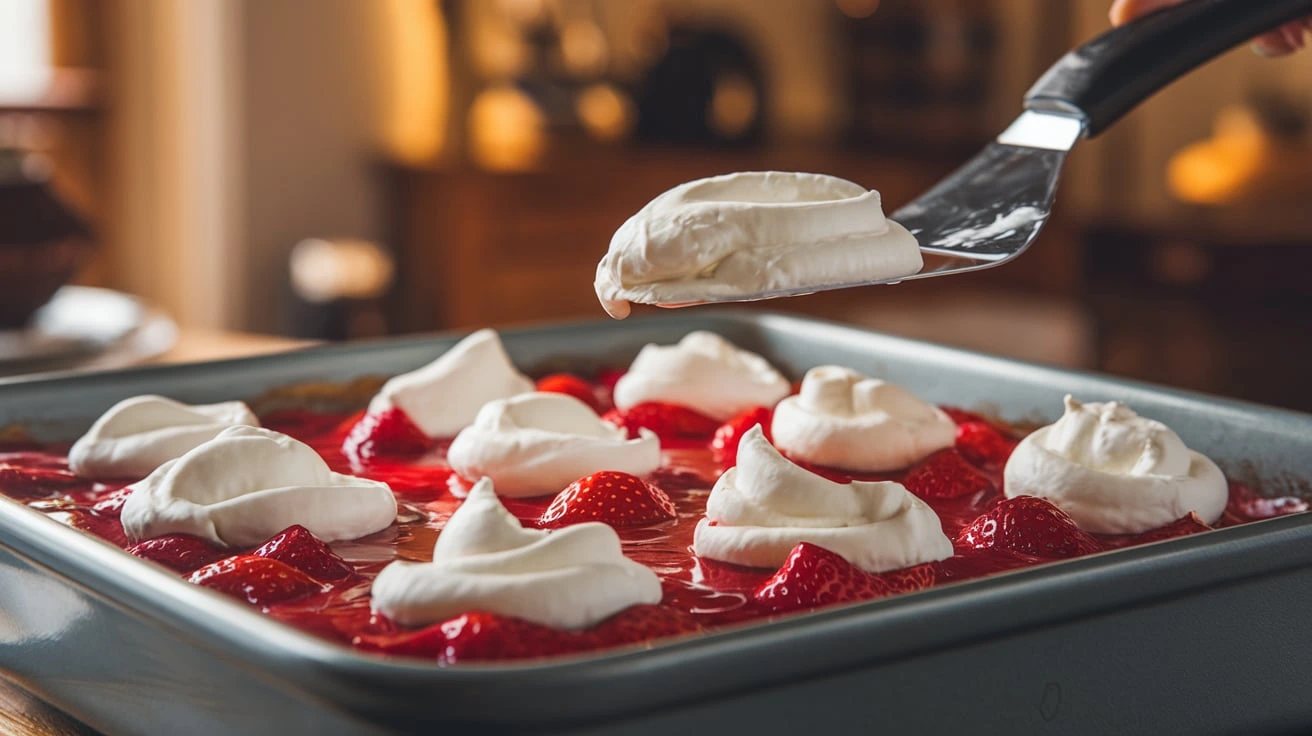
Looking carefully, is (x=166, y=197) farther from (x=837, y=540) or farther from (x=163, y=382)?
(x=837, y=540)

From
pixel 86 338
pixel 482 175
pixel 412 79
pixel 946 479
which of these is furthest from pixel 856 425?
pixel 412 79

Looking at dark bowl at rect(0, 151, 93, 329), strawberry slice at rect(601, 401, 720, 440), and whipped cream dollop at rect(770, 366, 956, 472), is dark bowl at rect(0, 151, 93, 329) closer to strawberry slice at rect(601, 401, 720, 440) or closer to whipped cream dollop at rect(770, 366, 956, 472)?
strawberry slice at rect(601, 401, 720, 440)

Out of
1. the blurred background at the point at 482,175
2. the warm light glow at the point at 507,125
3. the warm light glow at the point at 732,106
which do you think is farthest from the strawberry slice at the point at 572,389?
the warm light glow at the point at 732,106

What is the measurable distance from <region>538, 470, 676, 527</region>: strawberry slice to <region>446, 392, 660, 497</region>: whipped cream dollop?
0.27 ft

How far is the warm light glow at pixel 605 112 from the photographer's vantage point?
4.48 metres

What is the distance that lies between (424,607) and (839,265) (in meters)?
0.41

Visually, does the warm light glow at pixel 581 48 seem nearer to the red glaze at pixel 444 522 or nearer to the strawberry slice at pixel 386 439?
the red glaze at pixel 444 522

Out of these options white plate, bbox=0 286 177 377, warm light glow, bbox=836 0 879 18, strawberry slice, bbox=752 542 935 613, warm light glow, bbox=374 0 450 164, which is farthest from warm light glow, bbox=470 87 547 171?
strawberry slice, bbox=752 542 935 613

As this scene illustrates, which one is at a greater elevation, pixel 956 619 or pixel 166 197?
pixel 956 619

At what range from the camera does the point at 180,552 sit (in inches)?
39.5

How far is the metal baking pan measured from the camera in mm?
634

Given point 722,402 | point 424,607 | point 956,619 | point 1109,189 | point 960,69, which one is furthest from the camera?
point 1109,189

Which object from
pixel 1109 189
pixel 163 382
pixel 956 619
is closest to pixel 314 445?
pixel 163 382

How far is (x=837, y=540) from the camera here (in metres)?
0.96
